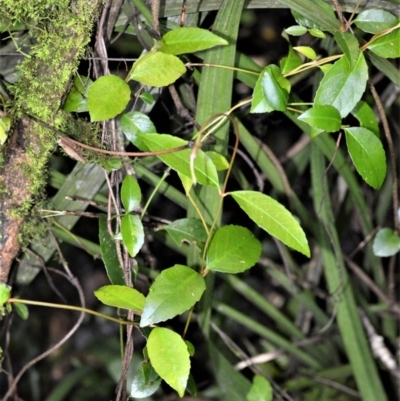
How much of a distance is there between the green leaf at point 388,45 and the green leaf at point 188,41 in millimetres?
158

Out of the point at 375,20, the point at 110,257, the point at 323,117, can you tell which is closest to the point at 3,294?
the point at 110,257

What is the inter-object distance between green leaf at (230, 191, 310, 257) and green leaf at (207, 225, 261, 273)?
4 centimetres

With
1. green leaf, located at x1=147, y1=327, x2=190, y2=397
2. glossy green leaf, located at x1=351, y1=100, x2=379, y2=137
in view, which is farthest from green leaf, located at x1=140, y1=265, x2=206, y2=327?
glossy green leaf, located at x1=351, y1=100, x2=379, y2=137

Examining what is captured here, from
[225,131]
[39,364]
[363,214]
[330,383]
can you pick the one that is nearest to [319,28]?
[225,131]

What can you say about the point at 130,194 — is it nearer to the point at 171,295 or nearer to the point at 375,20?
the point at 171,295

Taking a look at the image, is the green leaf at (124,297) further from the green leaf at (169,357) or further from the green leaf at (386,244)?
the green leaf at (386,244)

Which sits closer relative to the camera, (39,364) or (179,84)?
(179,84)

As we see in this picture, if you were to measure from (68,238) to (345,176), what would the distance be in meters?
0.38

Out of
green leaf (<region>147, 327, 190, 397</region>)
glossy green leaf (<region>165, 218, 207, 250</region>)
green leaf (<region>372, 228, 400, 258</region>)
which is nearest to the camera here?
green leaf (<region>147, 327, 190, 397</region>)

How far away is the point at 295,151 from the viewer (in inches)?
37.8

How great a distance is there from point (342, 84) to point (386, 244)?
300 mm

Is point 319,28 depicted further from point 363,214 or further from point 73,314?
point 73,314

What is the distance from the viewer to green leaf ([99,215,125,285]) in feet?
1.79

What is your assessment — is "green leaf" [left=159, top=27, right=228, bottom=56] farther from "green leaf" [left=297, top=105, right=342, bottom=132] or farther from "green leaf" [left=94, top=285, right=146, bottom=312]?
"green leaf" [left=94, top=285, right=146, bottom=312]
